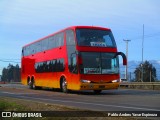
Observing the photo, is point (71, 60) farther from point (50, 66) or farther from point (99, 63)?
point (50, 66)

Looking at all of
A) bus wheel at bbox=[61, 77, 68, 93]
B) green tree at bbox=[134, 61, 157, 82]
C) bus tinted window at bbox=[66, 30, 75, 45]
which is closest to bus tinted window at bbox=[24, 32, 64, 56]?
bus tinted window at bbox=[66, 30, 75, 45]

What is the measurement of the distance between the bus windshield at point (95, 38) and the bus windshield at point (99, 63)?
59 cm

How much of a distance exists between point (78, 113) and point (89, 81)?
1226cm

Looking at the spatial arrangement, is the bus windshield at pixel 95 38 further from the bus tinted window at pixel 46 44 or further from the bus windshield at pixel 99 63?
the bus tinted window at pixel 46 44

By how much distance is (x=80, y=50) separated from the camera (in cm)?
2491

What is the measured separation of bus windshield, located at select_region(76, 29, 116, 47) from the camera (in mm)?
25234

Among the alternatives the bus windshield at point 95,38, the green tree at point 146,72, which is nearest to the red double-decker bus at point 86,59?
the bus windshield at point 95,38

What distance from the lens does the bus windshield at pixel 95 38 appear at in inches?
993

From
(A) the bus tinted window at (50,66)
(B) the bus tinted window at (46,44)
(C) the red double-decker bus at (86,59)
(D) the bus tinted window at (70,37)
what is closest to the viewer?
(C) the red double-decker bus at (86,59)

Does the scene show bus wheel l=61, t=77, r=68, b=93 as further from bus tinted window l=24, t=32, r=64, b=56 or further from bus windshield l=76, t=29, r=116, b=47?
bus windshield l=76, t=29, r=116, b=47

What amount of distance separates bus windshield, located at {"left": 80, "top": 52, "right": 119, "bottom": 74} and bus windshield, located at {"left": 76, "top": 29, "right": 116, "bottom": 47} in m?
0.59

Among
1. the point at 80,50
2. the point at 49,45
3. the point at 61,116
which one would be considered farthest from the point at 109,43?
the point at 61,116

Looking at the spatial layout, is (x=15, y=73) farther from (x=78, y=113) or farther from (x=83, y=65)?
(x=78, y=113)

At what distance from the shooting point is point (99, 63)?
83.1 feet
